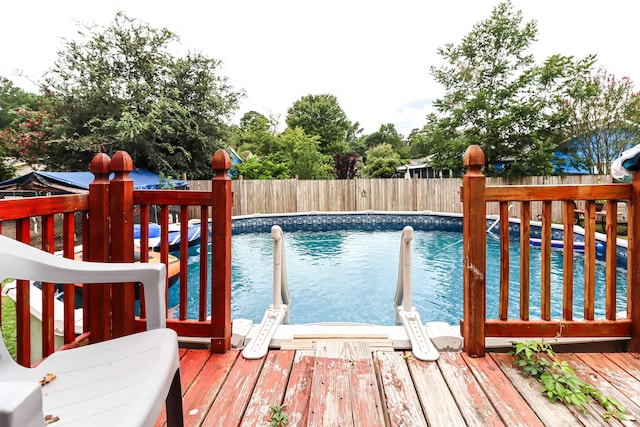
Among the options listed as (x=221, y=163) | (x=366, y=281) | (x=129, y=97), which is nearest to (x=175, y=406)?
(x=221, y=163)

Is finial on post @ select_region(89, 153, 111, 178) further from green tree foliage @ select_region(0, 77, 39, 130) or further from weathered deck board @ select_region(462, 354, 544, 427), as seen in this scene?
green tree foliage @ select_region(0, 77, 39, 130)

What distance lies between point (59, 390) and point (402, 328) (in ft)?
5.15

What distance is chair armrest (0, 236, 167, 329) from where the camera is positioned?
0.92 m

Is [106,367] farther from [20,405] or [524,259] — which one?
[524,259]

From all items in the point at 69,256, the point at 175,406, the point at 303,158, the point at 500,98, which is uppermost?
the point at 500,98

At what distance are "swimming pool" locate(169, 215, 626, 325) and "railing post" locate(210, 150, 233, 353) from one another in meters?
2.65

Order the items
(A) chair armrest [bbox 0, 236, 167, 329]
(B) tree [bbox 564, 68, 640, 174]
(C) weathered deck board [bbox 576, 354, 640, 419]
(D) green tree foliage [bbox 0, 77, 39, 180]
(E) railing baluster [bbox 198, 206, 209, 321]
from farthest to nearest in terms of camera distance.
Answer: (D) green tree foliage [bbox 0, 77, 39, 180], (B) tree [bbox 564, 68, 640, 174], (E) railing baluster [bbox 198, 206, 209, 321], (C) weathered deck board [bbox 576, 354, 640, 419], (A) chair armrest [bbox 0, 236, 167, 329]

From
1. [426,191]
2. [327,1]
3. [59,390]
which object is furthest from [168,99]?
[59,390]

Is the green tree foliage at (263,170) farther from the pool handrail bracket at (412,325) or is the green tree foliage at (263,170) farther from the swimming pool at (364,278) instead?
the pool handrail bracket at (412,325)

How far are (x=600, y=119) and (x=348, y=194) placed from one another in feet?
26.6

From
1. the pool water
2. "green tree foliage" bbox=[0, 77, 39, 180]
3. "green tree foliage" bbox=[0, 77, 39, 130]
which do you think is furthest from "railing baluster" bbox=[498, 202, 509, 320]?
"green tree foliage" bbox=[0, 77, 39, 130]

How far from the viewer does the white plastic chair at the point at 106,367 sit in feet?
2.38

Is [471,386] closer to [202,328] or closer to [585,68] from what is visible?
[202,328]

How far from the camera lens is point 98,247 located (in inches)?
62.7
